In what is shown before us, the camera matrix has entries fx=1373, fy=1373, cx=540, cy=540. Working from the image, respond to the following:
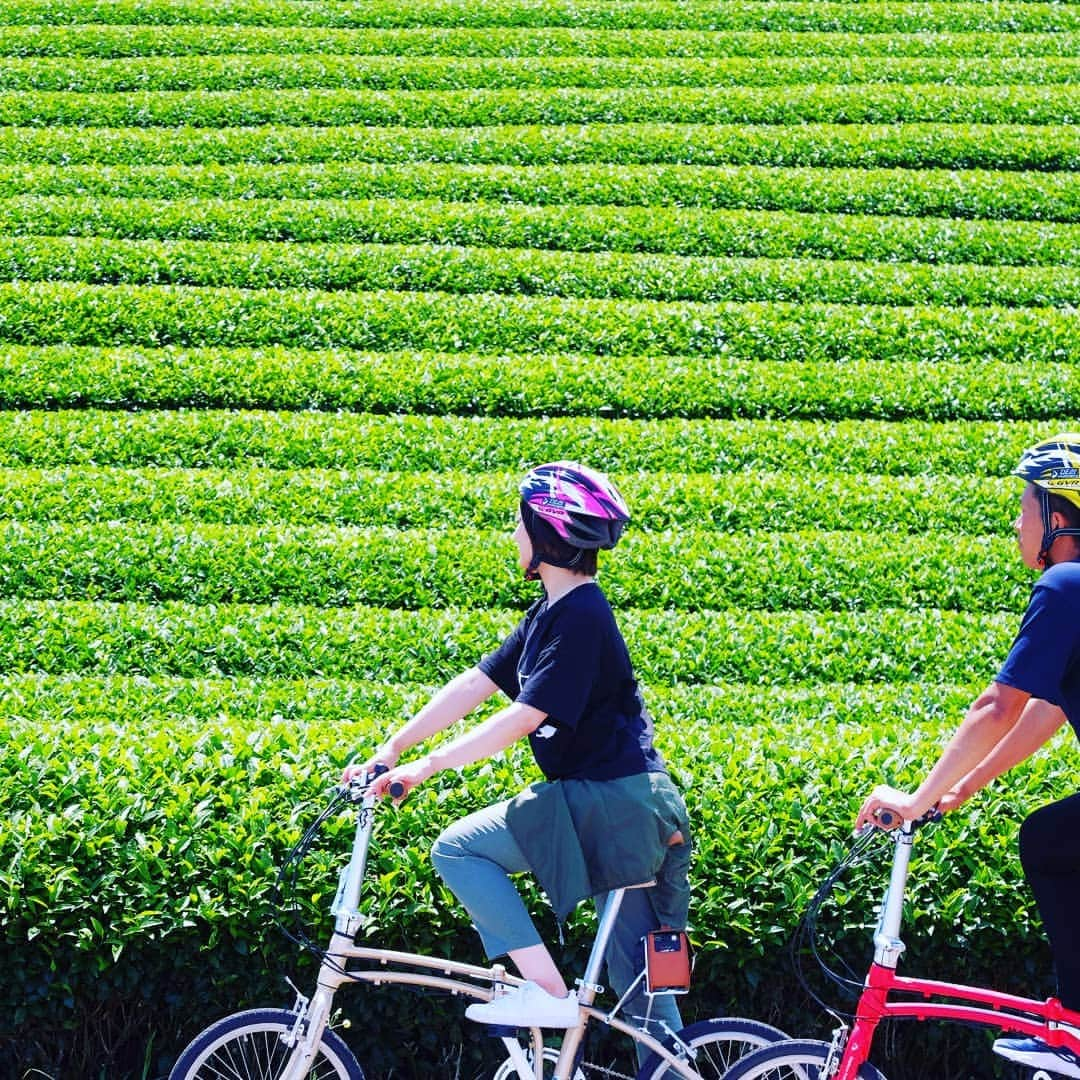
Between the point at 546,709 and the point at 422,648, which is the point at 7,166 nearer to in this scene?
the point at 422,648

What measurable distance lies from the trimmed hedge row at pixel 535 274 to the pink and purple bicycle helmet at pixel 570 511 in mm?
11254

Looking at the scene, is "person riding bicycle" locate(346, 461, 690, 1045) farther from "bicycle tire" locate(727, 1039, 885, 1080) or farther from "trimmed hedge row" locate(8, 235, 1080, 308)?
"trimmed hedge row" locate(8, 235, 1080, 308)

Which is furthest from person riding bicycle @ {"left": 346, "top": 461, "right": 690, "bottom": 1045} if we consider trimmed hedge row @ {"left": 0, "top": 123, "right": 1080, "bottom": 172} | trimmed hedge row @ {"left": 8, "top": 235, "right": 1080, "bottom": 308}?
trimmed hedge row @ {"left": 0, "top": 123, "right": 1080, "bottom": 172}

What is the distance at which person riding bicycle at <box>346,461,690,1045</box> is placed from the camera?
4.13 metres

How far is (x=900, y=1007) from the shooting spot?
13.3ft

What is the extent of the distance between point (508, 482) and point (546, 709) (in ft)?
24.2

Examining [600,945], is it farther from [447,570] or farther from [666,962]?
[447,570]

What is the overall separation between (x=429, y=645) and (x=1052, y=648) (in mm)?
5632

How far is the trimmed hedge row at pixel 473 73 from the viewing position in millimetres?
20734

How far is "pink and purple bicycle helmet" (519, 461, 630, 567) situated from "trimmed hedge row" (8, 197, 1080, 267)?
1246 cm

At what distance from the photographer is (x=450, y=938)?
513cm

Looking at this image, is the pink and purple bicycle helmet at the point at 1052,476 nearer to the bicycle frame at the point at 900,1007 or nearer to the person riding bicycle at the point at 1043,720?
the person riding bicycle at the point at 1043,720

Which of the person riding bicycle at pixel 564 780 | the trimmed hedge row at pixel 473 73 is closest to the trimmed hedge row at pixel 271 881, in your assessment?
the person riding bicycle at pixel 564 780

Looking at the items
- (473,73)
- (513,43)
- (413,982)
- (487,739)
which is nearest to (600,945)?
(413,982)
